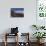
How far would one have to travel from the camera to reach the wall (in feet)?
22.1

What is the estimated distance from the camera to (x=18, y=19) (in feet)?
22.3

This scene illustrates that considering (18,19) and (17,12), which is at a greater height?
(17,12)

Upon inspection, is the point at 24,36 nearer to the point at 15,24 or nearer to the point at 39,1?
the point at 15,24

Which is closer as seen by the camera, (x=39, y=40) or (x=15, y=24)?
(x=39, y=40)

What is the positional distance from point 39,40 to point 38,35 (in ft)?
0.66

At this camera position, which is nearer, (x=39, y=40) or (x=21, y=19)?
(x=39, y=40)

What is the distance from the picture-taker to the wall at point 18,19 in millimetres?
6742

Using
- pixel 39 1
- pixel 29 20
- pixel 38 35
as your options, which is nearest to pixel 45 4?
pixel 39 1

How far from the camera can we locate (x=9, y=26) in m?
6.80

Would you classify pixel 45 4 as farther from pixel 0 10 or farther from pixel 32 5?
pixel 0 10

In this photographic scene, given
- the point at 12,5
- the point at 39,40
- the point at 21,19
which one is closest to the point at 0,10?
the point at 12,5

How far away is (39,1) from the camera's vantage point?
6770mm

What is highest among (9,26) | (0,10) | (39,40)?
(0,10)

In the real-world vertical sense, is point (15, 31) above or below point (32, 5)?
below
